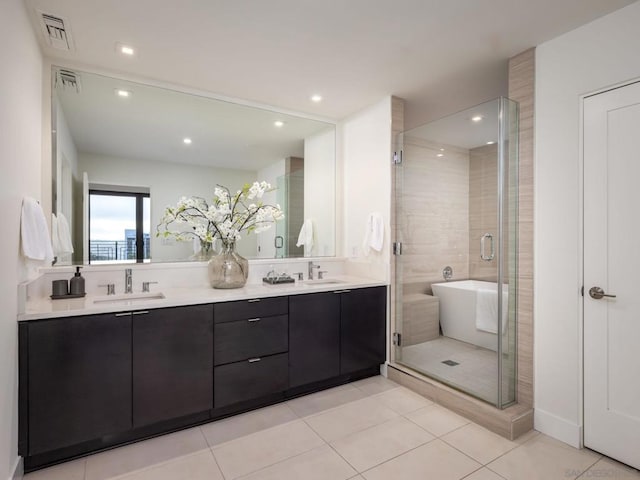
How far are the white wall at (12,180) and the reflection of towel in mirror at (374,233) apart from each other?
255 centimetres

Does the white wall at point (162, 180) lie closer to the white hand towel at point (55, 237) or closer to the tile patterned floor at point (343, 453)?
the white hand towel at point (55, 237)

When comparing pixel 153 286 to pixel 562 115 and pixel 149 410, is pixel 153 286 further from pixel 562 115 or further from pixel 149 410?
pixel 562 115

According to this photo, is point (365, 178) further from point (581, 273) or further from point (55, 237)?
point (55, 237)

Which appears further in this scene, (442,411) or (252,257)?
(252,257)

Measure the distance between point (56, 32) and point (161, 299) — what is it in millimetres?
1777

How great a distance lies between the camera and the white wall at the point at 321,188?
354cm

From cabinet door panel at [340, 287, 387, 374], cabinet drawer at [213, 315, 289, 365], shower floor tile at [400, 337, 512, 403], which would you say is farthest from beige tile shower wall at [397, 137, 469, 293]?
cabinet drawer at [213, 315, 289, 365]

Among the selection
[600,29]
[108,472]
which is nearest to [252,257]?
[108,472]

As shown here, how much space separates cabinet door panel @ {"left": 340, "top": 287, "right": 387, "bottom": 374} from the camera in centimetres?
291

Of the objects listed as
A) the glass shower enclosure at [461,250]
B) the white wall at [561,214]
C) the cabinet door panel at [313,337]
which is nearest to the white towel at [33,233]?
the cabinet door panel at [313,337]

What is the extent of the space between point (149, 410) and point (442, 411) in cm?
204

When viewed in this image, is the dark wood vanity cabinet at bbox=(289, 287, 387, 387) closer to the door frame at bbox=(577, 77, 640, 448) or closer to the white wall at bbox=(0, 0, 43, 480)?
the door frame at bbox=(577, 77, 640, 448)

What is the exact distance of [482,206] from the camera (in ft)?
9.02

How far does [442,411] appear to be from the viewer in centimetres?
252
